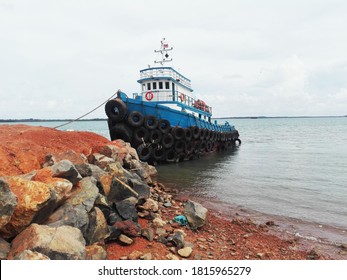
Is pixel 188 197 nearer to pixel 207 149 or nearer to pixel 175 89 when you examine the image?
pixel 175 89

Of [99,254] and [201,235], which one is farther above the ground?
[99,254]

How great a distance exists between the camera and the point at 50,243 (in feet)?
12.9

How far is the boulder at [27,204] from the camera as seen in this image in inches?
176

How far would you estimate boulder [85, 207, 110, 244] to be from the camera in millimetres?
5154

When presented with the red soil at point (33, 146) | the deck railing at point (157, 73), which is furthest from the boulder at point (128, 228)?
the deck railing at point (157, 73)

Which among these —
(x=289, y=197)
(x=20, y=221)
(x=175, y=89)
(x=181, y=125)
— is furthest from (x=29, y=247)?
(x=175, y=89)

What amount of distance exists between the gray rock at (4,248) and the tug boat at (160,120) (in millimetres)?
14099

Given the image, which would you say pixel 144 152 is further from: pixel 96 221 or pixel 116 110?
pixel 96 221

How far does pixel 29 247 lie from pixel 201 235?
4161 millimetres

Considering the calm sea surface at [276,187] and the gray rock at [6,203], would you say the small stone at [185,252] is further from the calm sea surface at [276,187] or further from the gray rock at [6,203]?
the calm sea surface at [276,187]

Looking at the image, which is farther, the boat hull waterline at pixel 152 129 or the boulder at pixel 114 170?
the boat hull waterline at pixel 152 129

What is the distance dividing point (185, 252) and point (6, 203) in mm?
3362

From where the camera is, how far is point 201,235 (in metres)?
6.95

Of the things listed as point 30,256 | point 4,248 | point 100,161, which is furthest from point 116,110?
point 30,256
